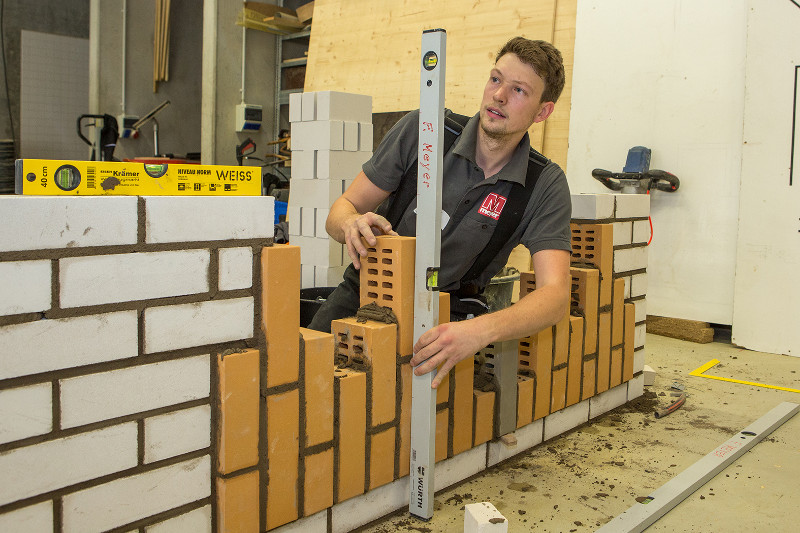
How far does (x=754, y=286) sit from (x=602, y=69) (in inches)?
70.6

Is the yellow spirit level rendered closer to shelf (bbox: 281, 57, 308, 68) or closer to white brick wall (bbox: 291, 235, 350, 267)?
white brick wall (bbox: 291, 235, 350, 267)

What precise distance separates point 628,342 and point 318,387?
6.02 ft

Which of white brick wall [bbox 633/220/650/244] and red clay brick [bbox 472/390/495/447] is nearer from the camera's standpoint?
red clay brick [bbox 472/390/495/447]

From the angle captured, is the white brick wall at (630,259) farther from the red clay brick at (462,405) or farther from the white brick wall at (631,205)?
the red clay brick at (462,405)

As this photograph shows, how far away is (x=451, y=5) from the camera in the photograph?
580cm

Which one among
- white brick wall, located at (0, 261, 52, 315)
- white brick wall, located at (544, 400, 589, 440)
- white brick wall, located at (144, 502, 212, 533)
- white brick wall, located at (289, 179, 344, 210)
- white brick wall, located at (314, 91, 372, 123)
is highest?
white brick wall, located at (314, 91, 372, 123)

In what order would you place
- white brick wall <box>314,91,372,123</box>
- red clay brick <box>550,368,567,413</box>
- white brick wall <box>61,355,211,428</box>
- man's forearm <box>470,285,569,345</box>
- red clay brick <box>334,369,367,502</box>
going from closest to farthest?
white brick wall <box>61,355,211,428</box> < red clay brick <box>334,369,367,502</box> < man's forearm <box>470,285,569,345</box> < red clay brick <box>550,368,567,413</box> < white brick wall <box>314,91,372,123</box>

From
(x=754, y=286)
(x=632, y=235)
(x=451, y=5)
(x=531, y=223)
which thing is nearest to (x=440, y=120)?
(x=531, y=223)

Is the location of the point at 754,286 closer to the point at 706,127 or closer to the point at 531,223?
the point at 706,127

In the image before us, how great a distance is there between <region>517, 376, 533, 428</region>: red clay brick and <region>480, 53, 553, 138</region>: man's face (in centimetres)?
88

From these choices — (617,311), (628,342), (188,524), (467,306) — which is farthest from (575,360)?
(188,524)

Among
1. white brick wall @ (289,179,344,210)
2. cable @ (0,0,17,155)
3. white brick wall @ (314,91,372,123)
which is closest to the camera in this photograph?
white brick wall @ (314,91,372,123)

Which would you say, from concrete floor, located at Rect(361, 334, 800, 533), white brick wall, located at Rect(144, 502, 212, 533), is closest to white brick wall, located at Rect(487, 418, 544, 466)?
concrete floor, located at Rect(361, 334, 800, 533)

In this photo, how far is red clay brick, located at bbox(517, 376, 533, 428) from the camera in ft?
8.34
